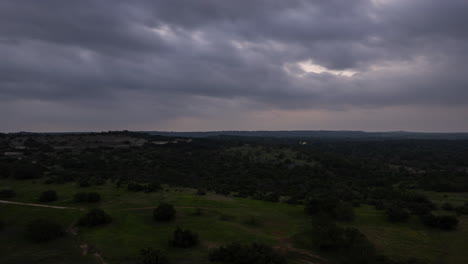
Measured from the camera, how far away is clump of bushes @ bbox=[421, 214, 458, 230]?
26844mm

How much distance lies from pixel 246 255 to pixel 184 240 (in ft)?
19.7

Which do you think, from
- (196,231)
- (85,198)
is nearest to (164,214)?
(196,231)

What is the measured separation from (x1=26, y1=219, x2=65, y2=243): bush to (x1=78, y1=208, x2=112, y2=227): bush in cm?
233

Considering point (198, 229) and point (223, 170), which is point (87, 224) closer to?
point (198, 229)

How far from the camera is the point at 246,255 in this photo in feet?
60.7

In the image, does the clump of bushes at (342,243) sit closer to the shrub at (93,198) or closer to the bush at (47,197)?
the shrub at (93,198)

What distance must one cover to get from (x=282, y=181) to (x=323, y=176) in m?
13.2

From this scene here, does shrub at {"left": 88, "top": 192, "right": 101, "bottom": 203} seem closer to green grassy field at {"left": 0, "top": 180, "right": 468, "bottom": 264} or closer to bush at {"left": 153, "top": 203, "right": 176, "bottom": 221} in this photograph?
green grassy field at {"left": 0, "top": 180, "right": 468, "bottom": 264}

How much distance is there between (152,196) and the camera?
37.0 m

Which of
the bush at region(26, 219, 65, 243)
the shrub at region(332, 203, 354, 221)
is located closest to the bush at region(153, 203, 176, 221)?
the bush at region(26, 219, 65, 243)

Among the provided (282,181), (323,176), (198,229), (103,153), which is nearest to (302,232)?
(198,229)

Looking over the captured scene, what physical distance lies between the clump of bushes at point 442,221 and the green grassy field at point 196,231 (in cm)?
72

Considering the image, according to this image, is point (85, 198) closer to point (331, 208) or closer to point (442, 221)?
point (331, 208)

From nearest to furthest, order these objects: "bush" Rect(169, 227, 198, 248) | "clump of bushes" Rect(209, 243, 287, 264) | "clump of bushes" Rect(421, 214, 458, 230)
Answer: "clump of bushes" Rect(209, 243, 287, 264)
"bush" Rect(169, 227, 198, 248)
"clump of bushes" Rect(421, 214, 458, 230)
